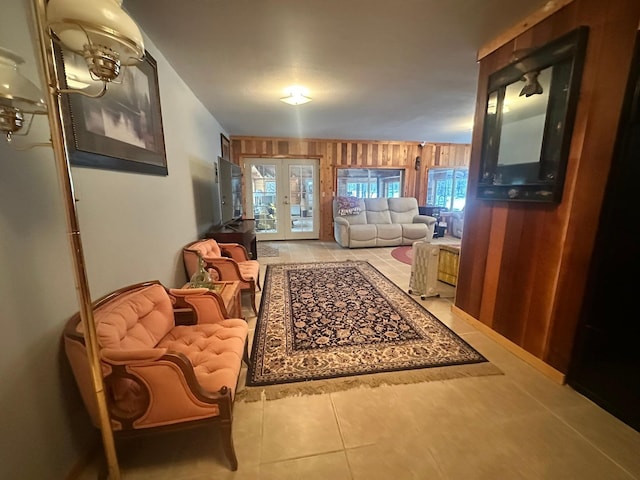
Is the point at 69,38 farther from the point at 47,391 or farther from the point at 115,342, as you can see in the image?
the point at 47,391

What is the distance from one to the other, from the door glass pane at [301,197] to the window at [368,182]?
1.42m

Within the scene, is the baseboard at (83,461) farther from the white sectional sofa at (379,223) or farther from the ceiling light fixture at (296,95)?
the white sectional sofa at (379,223)

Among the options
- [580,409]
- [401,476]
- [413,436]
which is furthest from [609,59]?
[401,476]

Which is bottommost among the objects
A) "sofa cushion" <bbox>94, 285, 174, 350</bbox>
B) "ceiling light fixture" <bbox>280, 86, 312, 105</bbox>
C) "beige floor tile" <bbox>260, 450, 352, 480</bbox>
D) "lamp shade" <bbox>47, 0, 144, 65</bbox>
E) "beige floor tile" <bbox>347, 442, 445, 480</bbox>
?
"beige floor tile" <bbox>260, 450, 352, 480</bbox>

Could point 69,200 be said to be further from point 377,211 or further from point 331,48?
point 377,211

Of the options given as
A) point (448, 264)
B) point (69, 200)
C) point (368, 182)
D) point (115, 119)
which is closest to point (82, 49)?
point (69, 200)

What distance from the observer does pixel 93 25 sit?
686mm

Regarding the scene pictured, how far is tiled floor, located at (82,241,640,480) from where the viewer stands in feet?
3.98

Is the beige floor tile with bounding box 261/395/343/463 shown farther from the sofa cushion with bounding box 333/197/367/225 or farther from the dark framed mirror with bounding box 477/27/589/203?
the sofa cushion with bounding box 333/197/367/225

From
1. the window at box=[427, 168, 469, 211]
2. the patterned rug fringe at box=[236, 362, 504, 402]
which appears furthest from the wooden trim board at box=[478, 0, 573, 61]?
the window at box=[427, 168, 469, 211]

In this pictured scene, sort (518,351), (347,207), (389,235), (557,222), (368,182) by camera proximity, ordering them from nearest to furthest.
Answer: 1. (557,222)
2. (518,351)
3. (389,235)
4. (347,207)
5. (368,182)

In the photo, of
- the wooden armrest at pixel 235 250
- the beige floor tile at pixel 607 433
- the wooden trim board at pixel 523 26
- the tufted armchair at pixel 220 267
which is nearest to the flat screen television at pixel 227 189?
the wooden armrest at pixel 235 250

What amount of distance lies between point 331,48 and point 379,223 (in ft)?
13.9

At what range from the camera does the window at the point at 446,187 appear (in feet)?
23.5
